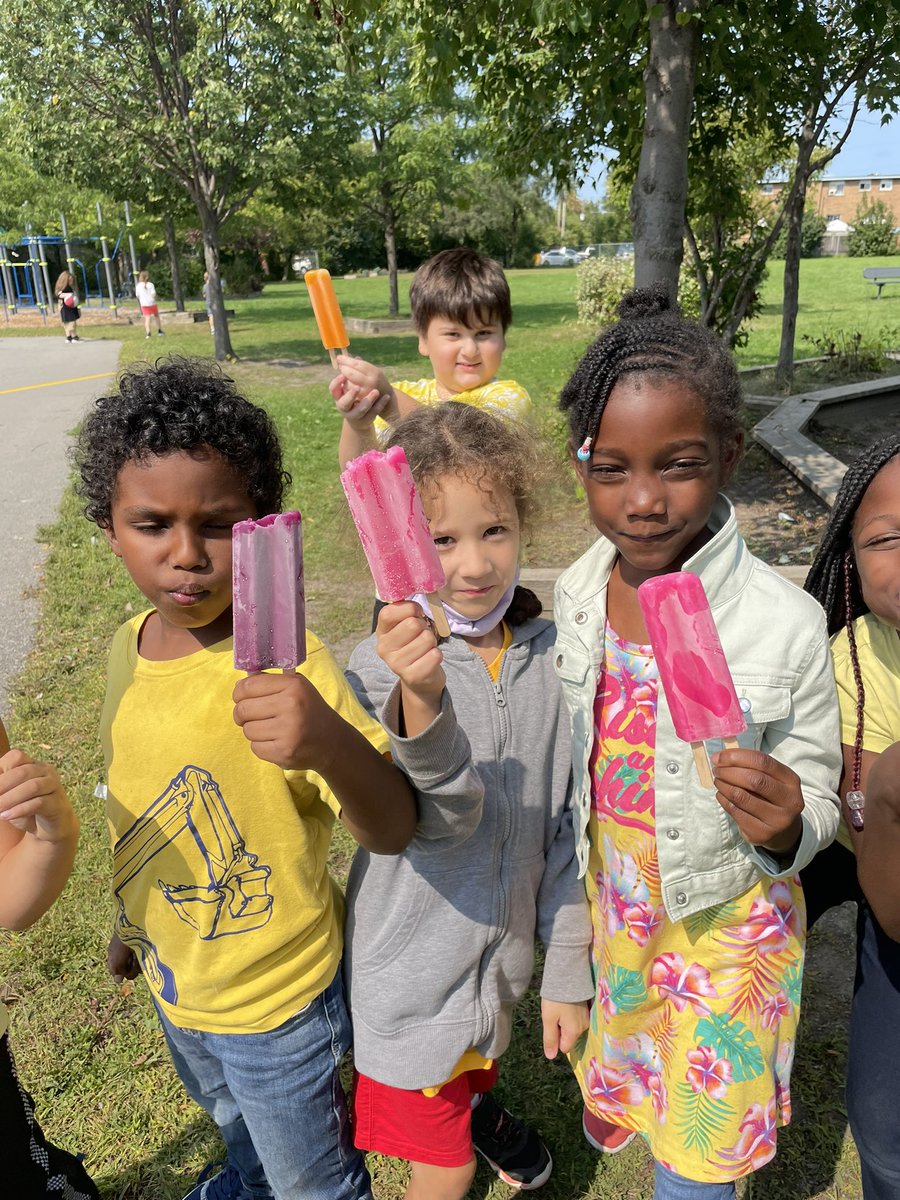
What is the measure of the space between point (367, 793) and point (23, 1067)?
2.21 m

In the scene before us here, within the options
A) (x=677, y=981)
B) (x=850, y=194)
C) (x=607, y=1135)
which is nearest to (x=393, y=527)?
(x=677, y=981)

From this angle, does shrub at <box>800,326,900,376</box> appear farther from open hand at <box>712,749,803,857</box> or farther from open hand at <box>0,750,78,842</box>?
open hand at <box>0,750,78,842</box>

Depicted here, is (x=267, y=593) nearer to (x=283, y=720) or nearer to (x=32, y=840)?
(x=283, y=720)

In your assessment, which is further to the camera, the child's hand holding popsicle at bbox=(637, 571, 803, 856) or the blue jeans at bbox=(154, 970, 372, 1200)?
the blue jeans at bbox=(154, 970, 372, 1200)

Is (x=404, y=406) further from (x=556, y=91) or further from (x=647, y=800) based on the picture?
(x=556, y=91)

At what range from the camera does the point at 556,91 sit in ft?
21.6

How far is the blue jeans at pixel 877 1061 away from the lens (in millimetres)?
1723

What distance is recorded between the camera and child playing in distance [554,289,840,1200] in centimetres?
173

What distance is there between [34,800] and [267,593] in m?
0.51

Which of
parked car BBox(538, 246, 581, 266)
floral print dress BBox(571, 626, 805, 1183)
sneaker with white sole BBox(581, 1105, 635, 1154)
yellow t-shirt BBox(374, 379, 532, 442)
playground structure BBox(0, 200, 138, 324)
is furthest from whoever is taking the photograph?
parked car BBox(538, 246, 581, 266)

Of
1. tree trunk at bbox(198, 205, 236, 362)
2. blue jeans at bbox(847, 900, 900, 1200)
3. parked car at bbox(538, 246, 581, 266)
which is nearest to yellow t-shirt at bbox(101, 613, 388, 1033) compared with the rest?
blue jeans at bbox(847, 900, 900, 1200)

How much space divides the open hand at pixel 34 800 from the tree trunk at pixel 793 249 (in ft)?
31.0

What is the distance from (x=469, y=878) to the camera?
5.95ft

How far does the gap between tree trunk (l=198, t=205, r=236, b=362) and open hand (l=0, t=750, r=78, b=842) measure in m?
17.0
